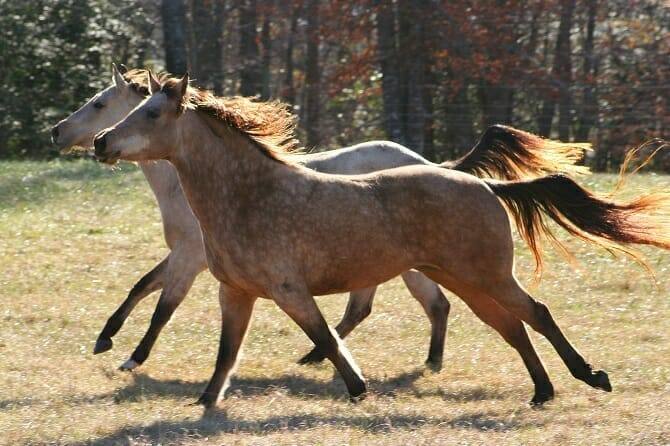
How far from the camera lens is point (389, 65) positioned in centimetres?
1923

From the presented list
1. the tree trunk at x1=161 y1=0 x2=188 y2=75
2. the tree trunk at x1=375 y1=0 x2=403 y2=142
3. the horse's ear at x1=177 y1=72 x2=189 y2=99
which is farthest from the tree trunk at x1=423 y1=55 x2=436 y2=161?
the horse's ear at x1=177 y1=72 x2=189 y2=99

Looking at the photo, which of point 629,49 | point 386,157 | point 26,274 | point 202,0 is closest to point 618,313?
point 386,157

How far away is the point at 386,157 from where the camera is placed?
894 centimetres

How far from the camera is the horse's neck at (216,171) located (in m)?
7.11

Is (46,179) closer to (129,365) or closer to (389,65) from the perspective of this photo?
(389,65)

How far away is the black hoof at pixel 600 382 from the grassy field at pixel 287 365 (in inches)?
3.4

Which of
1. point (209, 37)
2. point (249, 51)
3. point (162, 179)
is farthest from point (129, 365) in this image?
point (209, 37)

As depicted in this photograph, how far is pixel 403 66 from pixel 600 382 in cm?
1245

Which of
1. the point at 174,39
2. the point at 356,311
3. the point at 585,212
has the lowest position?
the point at 356,311

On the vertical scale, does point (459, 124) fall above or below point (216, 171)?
below

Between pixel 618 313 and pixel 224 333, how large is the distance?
4.16 m

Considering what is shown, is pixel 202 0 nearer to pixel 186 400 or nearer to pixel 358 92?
pixel 358 92

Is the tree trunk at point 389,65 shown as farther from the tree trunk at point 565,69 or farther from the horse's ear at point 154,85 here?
the horse's ear at point 154,85

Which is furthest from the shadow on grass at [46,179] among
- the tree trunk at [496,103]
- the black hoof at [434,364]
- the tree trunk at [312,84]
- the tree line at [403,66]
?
the black hoof at [434,364]
